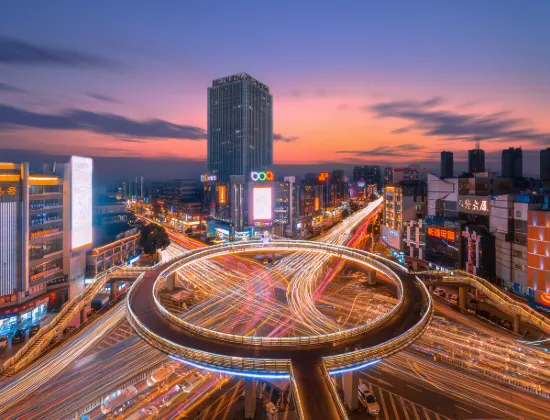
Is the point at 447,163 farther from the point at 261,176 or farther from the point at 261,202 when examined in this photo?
the point at 261,202

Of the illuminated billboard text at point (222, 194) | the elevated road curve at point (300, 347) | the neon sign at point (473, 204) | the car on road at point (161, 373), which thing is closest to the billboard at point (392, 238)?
the neon sign at point (473, 204)

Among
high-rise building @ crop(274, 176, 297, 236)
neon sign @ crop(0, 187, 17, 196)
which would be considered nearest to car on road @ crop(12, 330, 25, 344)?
neon sign @ crop(0, 187, 17, 196)

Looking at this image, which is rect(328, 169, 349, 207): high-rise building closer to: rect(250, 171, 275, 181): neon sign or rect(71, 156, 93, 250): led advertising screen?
rect(250, 171, 275, 181): neon sign

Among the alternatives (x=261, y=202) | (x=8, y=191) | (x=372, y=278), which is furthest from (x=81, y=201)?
(x=372, y=278)

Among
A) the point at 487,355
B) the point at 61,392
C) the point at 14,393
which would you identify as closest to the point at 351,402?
the point at 487,355

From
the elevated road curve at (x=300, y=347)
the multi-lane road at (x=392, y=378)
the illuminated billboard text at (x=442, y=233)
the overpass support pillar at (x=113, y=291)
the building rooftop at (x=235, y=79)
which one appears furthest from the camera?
the building rooftop at (x=235, y=79)

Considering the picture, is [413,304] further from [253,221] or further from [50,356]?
[253,221]

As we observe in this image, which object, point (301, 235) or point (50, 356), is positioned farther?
point (301, 235)

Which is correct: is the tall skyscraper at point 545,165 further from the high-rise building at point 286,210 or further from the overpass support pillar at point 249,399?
the overpass support pillar at point 249,399
